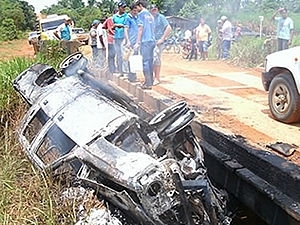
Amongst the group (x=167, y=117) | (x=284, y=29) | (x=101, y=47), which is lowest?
(x=101, y=47)

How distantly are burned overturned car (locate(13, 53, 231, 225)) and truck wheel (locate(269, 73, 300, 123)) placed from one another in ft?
8.27

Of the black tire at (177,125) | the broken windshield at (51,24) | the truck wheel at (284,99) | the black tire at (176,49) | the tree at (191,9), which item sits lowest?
the black tire at (176,49)

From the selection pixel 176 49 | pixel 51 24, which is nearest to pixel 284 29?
pixel 176 49

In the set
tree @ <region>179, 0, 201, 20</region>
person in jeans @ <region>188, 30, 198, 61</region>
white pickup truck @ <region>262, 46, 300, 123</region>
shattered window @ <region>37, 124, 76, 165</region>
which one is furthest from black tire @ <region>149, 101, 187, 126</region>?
tree @ <region>179, 0, 201, 20</region>

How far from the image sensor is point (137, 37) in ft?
27.3

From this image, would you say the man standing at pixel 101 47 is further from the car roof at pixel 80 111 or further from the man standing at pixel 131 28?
the car roof at pixel 80 111

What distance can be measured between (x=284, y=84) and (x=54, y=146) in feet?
11.7

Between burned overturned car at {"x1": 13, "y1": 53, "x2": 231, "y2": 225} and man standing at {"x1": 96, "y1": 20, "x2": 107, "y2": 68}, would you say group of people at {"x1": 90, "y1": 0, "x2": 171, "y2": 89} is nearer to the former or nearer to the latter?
man standing at {"x1": 96, "y1": 20, "x2": 107, "y2": 68}

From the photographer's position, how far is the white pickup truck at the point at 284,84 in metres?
5.91

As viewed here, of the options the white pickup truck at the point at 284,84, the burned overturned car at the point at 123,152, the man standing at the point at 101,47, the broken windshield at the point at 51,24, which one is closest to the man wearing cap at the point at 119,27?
the man standing at the point at 101,47

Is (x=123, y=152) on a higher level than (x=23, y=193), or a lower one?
higher

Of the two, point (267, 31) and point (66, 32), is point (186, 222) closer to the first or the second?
point (66, 32)

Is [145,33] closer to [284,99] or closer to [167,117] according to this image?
[284,99]

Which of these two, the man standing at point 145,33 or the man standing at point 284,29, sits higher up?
the man standing at point 145,33
